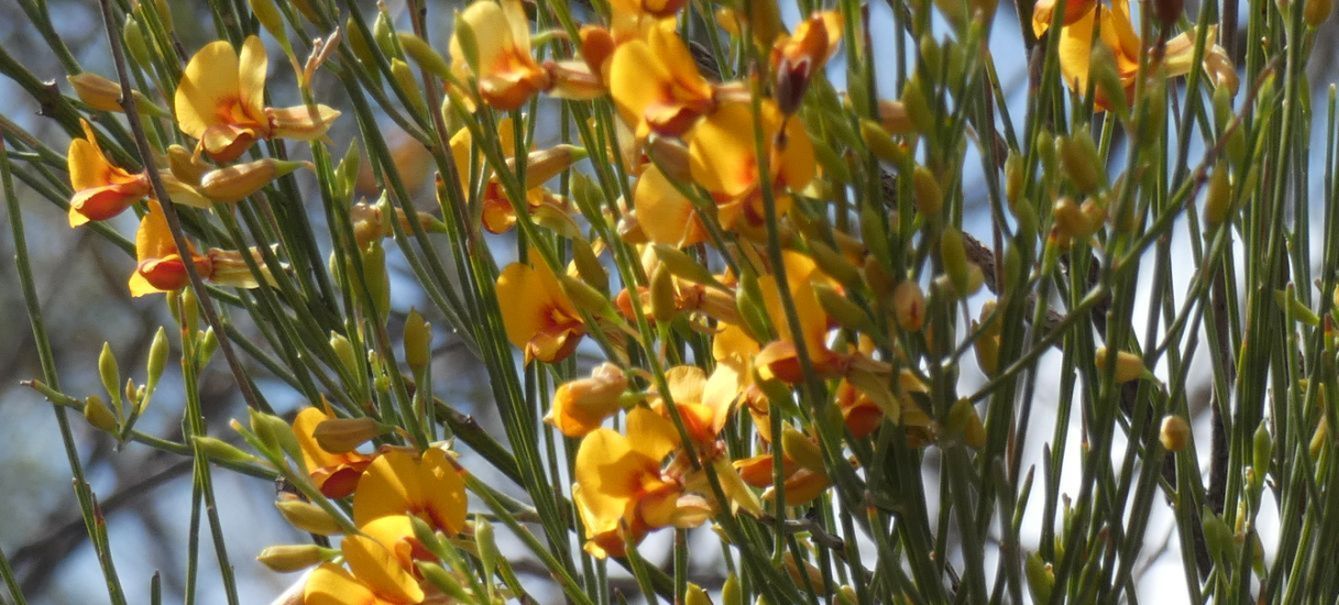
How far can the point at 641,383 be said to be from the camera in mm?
622

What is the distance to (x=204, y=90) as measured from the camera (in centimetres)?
57

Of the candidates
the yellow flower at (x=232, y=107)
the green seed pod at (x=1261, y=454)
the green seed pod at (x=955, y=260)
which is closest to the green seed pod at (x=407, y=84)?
the yellow flower at (x=232, y=107)

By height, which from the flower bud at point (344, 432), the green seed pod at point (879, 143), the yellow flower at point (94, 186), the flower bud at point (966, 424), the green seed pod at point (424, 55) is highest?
the yellow flower at point (94, 186)

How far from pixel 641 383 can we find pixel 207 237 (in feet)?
0.74

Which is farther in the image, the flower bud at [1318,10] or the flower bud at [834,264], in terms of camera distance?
the flower bud at [1318,10]

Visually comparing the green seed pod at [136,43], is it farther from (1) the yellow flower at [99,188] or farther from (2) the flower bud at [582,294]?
(2) the flower bud at [582,294]

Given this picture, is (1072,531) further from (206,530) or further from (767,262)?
(206,530)

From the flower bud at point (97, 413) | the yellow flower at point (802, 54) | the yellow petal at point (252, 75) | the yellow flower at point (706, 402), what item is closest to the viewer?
the yellow flower at point (802, 54)

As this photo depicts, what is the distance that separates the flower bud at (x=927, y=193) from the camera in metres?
0.39

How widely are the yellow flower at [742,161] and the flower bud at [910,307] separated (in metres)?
0.04

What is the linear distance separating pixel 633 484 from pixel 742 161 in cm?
13

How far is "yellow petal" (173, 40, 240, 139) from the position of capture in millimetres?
569

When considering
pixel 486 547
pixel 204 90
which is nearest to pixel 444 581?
pixel 486 547

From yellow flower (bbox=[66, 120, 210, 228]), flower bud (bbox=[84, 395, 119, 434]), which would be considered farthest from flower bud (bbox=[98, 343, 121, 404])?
yellow flower (bbox=[66, 120, 210, 228])
